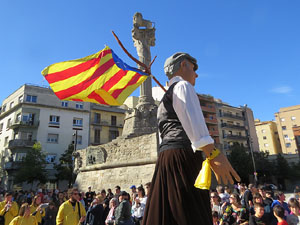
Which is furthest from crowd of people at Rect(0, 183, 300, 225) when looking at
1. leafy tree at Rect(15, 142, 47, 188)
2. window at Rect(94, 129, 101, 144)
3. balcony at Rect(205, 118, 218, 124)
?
balcony at Rect(205, 118, 218, 124)

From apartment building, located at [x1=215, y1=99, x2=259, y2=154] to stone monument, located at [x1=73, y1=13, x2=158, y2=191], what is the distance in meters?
29.8

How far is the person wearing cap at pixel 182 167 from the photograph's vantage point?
173 centimetres

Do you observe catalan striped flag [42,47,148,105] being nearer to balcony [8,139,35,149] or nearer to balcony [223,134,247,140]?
balcony [8,139,35,149]

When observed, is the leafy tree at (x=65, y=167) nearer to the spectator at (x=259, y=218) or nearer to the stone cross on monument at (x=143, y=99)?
the stone cross on monument at (x=143, y=99)

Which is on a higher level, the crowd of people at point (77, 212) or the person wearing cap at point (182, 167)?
the person wearing cap at point (182, 167)

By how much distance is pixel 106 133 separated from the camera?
35.8m

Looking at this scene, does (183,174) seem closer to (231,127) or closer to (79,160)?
(79,160)

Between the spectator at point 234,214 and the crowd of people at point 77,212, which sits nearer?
the spectator at point 234,214

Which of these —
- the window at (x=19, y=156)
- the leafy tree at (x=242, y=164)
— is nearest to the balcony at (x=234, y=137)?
the leafy tree at (x=242, y=164)

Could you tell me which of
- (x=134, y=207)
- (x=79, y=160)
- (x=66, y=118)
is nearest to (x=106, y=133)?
(x=66, y=118)

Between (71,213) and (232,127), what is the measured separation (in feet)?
139

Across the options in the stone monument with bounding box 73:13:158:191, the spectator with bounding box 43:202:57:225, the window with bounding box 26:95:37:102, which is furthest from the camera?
the window with bounding box 26:95:37:102

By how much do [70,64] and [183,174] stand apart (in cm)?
420

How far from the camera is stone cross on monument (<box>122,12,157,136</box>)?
1488 centimetres
